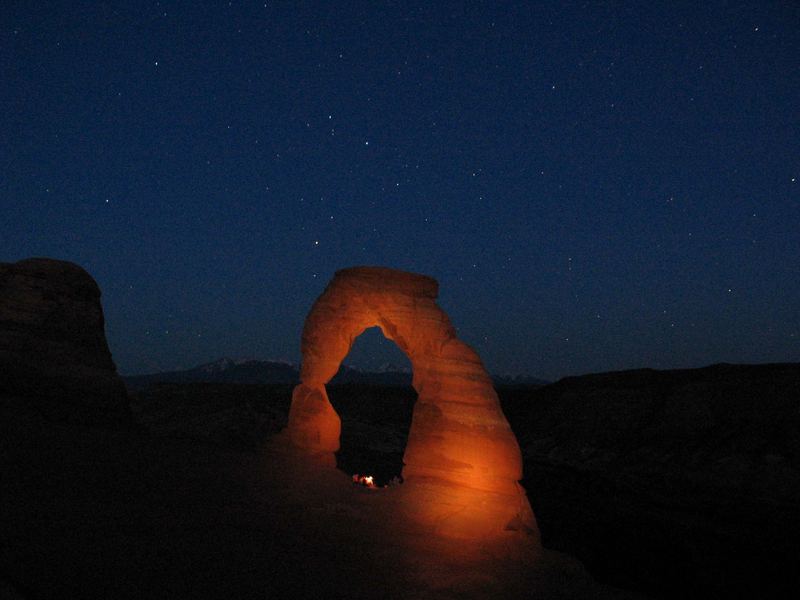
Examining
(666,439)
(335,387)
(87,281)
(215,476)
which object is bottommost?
(335,387)

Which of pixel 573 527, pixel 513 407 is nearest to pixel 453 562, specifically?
pixel 573 527

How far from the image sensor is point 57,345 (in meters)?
16.8

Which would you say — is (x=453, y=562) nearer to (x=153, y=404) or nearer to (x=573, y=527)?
(x=573, y=527)

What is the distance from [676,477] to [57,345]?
30.0m

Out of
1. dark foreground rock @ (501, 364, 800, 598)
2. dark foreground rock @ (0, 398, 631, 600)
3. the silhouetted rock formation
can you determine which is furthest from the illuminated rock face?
the silhouetted rock formation

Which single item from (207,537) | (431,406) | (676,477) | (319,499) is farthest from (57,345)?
(676,477)

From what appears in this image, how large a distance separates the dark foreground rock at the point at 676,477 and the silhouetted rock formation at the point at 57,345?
15857 millimetres

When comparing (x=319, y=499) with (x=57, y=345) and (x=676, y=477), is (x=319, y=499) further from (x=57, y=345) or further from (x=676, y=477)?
(x=676, y=477)

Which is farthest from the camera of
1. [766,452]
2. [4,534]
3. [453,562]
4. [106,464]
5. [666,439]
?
[666,439]

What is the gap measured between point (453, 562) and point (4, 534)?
7.13 meters

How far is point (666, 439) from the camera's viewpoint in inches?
1225

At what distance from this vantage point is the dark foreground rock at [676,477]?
51.3 ft

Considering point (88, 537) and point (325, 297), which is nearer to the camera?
point (88, 537)

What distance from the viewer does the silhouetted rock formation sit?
15.3 m
